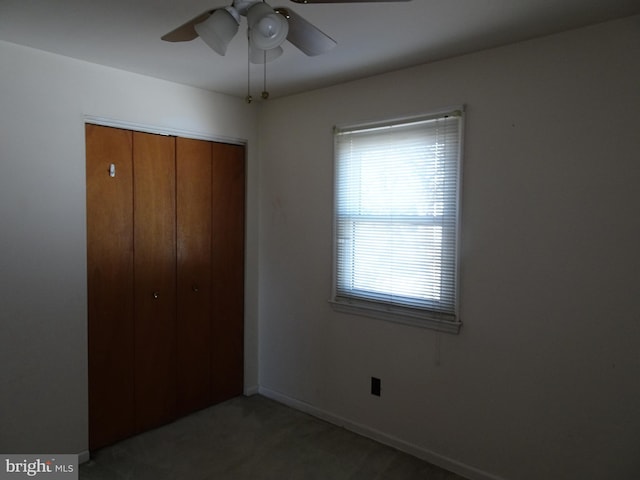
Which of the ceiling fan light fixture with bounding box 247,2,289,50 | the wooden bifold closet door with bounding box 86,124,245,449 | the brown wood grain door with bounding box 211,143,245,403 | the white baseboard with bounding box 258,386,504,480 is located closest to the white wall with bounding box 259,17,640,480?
the white baseboard with bounding box 258,386,504,480

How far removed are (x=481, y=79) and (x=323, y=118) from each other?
3.71 feet

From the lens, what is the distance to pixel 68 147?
2512 mm

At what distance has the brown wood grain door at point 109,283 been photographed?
267 cm

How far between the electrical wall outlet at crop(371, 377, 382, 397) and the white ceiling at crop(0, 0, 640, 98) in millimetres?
2015

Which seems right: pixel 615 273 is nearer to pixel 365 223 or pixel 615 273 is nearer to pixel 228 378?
pixel 365 223

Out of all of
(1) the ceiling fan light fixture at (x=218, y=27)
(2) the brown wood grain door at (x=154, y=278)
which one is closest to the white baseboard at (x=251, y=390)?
(2) the brown wood grain door at (x=154, y=278)

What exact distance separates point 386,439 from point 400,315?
Answer: 2.74 feet

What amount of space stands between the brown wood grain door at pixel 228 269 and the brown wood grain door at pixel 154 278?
1.15 feet

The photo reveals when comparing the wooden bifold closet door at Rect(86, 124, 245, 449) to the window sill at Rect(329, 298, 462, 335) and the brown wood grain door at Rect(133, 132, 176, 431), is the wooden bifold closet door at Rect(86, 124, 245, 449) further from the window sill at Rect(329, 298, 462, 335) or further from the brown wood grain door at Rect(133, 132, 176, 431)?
the window sill at Rect(329, 298, 462, 335)

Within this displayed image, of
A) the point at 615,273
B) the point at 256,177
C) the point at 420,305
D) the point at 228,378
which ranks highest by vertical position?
the point at 256,177

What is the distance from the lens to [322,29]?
2086 millimetres

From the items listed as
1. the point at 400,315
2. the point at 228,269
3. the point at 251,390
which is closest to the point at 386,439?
the point at 400,315

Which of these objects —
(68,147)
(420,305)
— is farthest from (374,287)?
(68,147)

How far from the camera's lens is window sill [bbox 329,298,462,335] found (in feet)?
8.34
